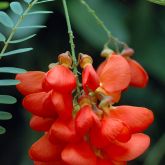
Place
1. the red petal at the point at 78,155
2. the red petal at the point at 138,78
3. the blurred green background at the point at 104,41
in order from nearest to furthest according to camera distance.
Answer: the red petal at the point at 78,155 → the red petal at the point at 138,78 → the blurred green background at the point at 104,41

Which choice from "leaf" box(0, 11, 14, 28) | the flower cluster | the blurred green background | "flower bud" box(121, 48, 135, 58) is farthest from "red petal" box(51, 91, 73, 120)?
the blurred green background

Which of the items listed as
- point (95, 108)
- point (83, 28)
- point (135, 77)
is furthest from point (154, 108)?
point (95, 108)

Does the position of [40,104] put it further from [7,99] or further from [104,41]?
[104,41]

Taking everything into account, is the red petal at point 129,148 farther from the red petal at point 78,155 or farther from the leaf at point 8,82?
the leaf at point 8,82

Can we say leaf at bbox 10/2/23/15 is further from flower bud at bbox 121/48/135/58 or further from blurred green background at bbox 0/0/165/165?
blurred green background at bbox 0/0/165/165

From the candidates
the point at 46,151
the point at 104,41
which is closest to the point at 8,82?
the point at 46,151

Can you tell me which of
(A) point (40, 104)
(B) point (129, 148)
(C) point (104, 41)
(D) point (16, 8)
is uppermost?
(D) point (16, 8)

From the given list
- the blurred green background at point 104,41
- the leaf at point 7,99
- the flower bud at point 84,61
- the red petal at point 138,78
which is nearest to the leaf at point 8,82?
the leaf at point 7,99
